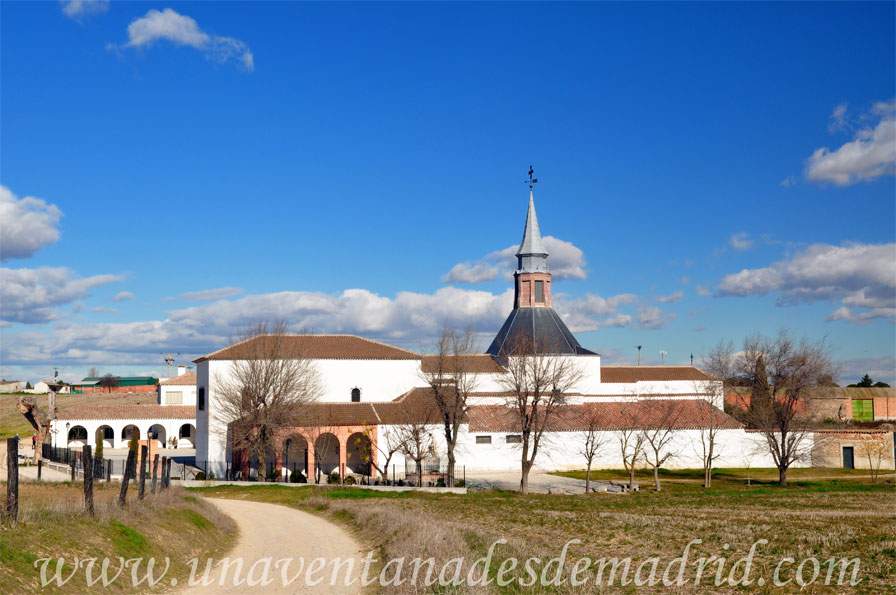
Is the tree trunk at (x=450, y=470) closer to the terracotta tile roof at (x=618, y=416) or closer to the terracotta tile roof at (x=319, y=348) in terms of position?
the terracotta tile roof at (x=618, y=416)

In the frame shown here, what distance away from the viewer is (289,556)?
19.3 metres

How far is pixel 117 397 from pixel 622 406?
6119 centimetres

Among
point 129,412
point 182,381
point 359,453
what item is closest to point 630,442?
point 359,453

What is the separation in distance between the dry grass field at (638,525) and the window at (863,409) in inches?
1850

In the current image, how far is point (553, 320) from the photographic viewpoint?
219 feet

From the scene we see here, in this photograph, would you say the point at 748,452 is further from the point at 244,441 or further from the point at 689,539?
the point at 689,539

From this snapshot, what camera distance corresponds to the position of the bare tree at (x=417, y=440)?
47625 mm

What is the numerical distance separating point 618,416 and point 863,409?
4141 centimetres

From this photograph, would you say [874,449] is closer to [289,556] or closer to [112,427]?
[289,556]

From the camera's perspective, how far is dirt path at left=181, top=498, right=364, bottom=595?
15.7 metres

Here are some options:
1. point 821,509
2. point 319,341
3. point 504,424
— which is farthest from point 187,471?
point 821,509

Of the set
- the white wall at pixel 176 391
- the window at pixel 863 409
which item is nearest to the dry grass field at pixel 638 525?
the white wall at pixel 176 391

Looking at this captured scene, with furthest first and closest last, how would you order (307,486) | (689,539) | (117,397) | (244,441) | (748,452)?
(117,397)
(748,452)
(244,441)
(307,486)
(689,539)

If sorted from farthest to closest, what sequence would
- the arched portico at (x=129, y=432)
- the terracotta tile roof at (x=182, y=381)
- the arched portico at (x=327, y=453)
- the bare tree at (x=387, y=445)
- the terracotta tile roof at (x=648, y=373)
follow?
the terracotta tile roof at (x=182, y=381) < the arched portico at (x=129, y=432) < the terracotta tile roof at (x=648, y=373) < the arched portico at (x=327, y=453) < the bare tree at (x=387, y=445)
